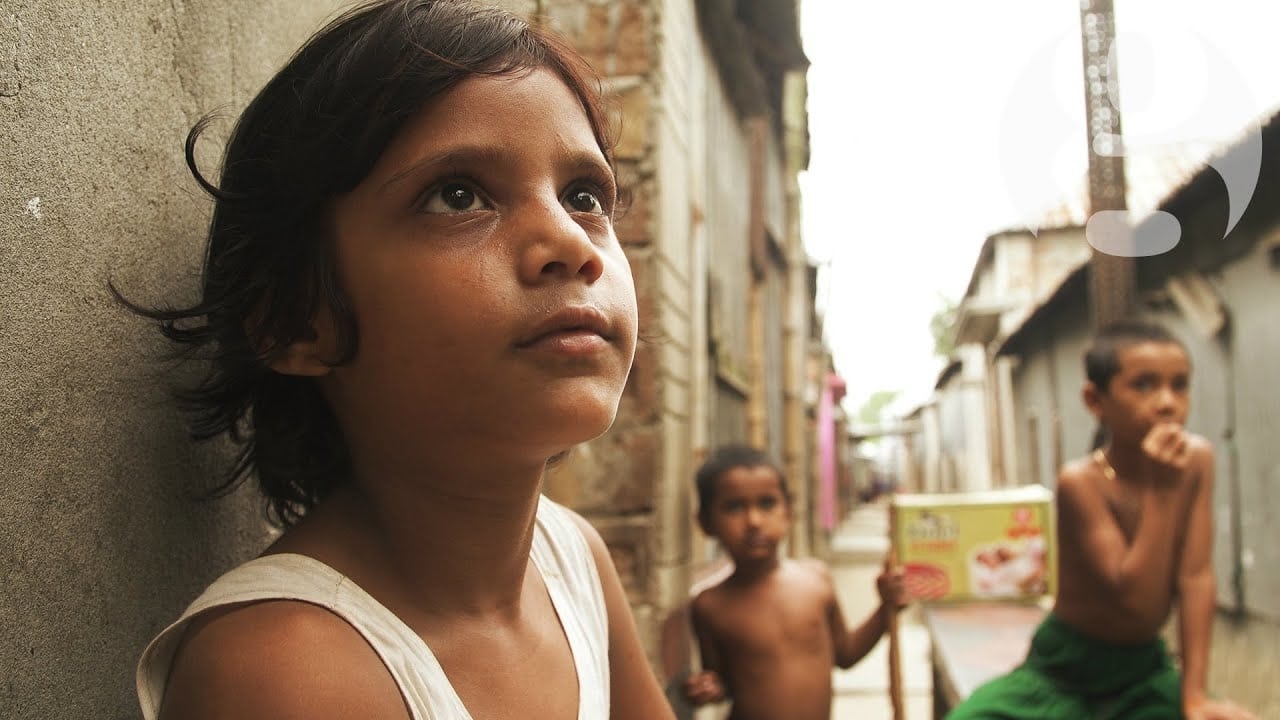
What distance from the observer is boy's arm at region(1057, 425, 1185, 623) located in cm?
284

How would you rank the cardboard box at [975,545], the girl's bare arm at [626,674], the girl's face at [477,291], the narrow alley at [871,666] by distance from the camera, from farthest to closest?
the narrow alley at [871,666] < the cardboard box at [975,545] < the girl's bare arm at [626,674] < the girl's face at [477,291]

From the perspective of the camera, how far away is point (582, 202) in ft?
3.49

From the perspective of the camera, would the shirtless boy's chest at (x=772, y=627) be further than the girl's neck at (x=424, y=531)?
Yes

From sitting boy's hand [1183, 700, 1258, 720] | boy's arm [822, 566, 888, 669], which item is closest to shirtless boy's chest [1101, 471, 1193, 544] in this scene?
sitting boy's hand [1183, 700, 1258, 720]

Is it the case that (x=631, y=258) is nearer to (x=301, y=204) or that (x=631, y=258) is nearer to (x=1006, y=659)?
(x=301, y=204)

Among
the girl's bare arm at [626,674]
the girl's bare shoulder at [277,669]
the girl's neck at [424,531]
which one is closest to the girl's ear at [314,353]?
the girl's neck at [424,531]

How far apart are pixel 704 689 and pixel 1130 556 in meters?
1.34

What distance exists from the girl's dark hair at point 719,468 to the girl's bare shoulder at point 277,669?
8.15 feet

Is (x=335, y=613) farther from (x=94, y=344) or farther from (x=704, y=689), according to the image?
(x=704, y=689)

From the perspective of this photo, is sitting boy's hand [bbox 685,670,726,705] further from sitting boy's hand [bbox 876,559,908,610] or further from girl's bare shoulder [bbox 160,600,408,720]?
girl's bare shoulder [bbox 160,600,408,720]

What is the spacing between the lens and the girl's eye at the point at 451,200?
2.97 ft

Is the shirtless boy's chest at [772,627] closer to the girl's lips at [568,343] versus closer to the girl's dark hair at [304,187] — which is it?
the girl's dark hair at [304,187]

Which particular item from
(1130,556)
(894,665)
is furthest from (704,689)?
(1130,556)

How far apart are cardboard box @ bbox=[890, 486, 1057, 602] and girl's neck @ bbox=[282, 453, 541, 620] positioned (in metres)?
2.98
